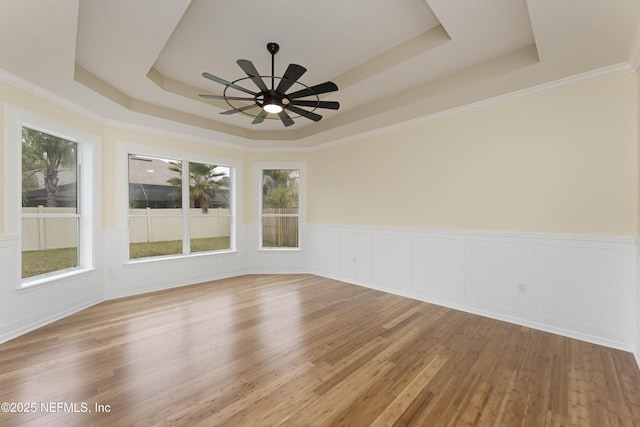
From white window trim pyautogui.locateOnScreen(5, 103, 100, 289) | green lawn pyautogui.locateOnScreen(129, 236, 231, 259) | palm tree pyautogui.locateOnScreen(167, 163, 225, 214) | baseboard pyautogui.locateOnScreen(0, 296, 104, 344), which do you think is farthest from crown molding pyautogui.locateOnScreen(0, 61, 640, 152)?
baseboard pyautogui.locateOnScreen(0, 296, 104, 344)

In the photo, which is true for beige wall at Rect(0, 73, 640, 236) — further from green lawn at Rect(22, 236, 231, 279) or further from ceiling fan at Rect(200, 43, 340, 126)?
ceiling fan at Rect(200, 43, 340, 126)

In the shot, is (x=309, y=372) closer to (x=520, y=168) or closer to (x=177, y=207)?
(x=520, y=168)

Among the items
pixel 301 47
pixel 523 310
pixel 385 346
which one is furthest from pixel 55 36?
pixel 523 310

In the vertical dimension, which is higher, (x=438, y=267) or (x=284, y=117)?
(x=284, y=117)

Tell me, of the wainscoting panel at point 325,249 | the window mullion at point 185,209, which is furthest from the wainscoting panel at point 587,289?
the window mullion at point 185,209

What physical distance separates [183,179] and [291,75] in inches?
145

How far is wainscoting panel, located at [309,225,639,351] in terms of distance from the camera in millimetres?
2811

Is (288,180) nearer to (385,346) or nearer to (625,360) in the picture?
(385,346)

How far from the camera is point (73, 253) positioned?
3945mm

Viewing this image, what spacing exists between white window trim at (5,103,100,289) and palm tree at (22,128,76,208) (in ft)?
0.33

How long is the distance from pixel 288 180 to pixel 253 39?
3.43 m

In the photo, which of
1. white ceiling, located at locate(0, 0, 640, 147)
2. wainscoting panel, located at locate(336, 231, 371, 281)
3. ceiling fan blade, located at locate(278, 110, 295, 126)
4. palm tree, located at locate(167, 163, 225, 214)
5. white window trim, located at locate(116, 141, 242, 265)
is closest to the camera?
white ceiling, located at locate(0, 0, 640, 147)

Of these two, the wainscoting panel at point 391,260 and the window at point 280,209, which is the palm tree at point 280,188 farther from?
the wainscoting panel at point 391,260

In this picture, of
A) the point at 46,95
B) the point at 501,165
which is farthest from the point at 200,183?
the point at 501,165
